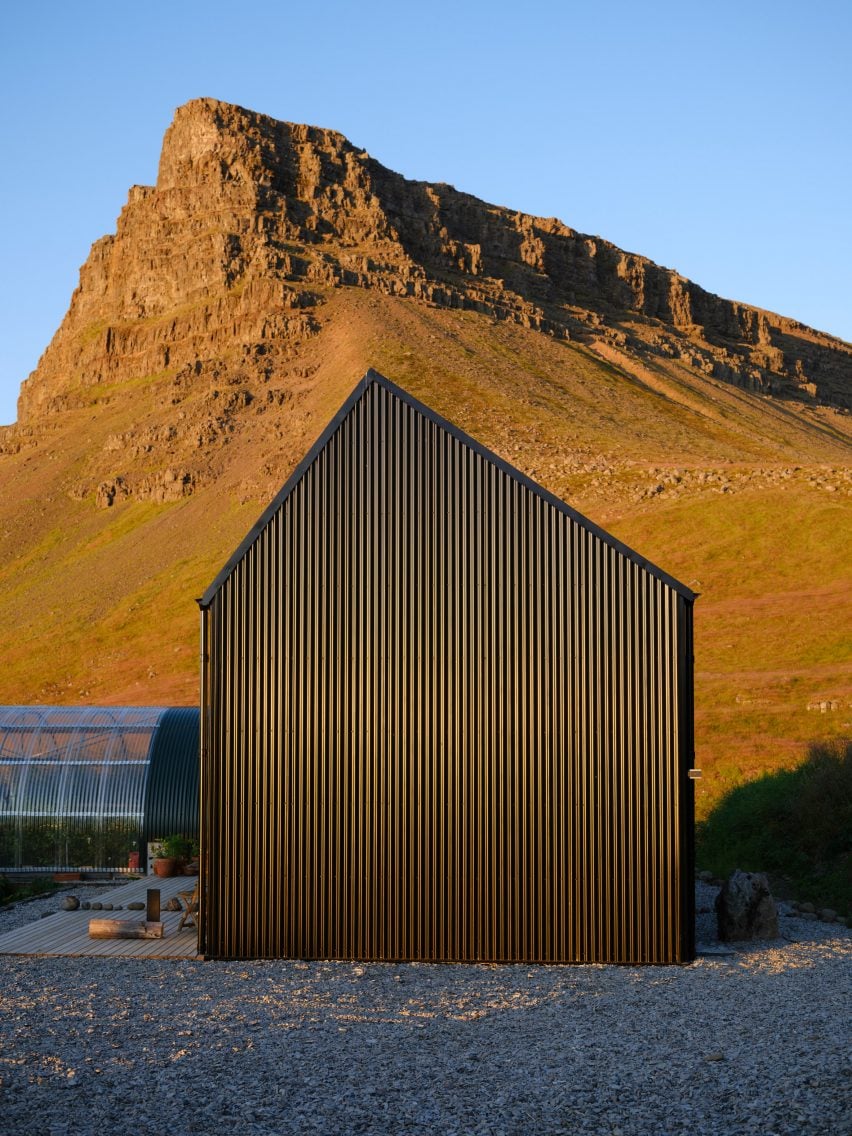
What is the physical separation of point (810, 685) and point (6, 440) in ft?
364

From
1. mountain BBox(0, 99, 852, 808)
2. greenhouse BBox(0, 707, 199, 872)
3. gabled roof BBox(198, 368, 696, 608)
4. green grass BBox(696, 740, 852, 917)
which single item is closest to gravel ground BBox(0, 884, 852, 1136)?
gabled roof BBox(198, 368, 696, 608)

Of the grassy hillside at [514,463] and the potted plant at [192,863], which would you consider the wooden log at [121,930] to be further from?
the grassy hillside at [514,463]

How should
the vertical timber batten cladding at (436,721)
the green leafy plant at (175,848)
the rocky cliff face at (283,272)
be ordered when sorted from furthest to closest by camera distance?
the rocky cliff face at (283,272) → the green leafy plant at (175,848) → the vertical timber batten cladding at (436,721)

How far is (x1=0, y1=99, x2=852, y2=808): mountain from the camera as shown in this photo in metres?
57.5

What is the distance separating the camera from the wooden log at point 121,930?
18.7 m

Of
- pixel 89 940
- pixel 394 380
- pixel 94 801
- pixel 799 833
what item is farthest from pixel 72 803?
pixel 394 380

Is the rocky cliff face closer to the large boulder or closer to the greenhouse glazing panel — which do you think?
the greenhouse glazing panel

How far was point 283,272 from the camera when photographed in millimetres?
129000

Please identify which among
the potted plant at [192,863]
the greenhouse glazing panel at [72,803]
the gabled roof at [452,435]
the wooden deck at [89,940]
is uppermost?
the gabled roof at [452,435]

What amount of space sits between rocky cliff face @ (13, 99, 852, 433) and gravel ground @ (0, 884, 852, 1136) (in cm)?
9894

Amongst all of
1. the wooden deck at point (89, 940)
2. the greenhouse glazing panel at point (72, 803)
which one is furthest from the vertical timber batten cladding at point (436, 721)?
the greenhouse glazing panel at point (72, 803)

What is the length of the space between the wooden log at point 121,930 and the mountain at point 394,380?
57.9ft

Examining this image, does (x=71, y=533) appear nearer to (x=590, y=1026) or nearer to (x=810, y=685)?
(x=810, y=685)

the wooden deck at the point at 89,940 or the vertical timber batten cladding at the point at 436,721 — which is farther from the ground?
the vertical timber batten cladding at the point at 436,721
